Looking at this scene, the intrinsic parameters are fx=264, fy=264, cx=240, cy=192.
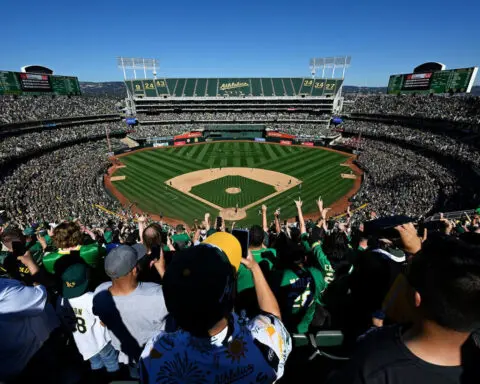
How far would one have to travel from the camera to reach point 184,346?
6.44ft

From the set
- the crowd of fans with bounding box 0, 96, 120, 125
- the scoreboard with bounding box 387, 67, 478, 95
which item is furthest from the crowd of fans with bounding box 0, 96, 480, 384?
the scoreboard with bounding box 387, 67, 478, 95

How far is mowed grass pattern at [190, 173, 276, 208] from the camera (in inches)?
1262

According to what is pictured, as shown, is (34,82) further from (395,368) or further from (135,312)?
(395,368)

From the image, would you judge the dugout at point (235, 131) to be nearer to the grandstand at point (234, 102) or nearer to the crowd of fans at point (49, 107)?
the grandstand at point (234, 102)

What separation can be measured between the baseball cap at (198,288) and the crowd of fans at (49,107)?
58.0 meters

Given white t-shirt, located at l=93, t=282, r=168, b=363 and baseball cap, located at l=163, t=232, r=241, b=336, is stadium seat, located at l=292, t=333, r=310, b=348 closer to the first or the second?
white t-shirt, located at l=93, t=282, r=168, b=363

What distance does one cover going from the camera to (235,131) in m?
69.4

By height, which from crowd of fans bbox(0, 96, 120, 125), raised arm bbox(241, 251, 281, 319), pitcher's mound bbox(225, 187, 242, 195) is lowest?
pitcher's mound bbox(225, 187, 242, 195)

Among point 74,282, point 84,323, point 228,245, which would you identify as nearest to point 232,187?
point 84,323

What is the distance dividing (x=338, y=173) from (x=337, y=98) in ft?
128

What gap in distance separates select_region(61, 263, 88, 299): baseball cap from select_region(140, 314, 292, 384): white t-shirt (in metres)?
2.47

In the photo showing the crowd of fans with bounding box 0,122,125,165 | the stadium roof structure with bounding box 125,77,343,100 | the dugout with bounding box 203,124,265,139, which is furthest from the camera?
the stadium roof structure with bounding box 125,77,343,100

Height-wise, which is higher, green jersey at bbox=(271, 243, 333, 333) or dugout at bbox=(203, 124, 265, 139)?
green jersey at bbox=(271, 243, 333, 333)

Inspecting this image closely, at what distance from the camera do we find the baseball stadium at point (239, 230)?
1.92m
